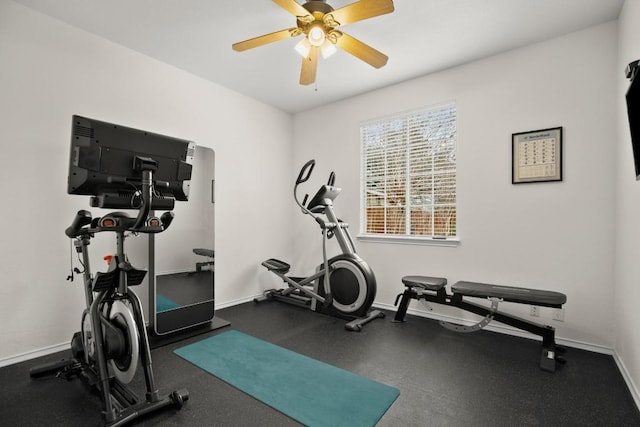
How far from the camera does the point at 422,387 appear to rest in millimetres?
2094

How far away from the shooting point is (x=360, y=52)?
249 centimetres

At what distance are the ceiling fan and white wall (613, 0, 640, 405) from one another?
69.7 inches

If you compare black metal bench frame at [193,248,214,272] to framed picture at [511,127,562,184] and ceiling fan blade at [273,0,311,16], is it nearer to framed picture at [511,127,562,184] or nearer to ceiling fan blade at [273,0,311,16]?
ceiling fan blade at [273,0,311,16]

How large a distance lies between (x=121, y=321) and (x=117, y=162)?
942 millimetres

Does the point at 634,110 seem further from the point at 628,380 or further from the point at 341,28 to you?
the point at 341,28

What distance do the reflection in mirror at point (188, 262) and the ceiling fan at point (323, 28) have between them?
1717 mm

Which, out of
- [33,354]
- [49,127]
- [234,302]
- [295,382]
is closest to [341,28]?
[49,127]

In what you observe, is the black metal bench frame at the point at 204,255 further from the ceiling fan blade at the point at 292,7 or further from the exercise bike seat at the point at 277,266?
the ceiling fan blade at the point at 292,7

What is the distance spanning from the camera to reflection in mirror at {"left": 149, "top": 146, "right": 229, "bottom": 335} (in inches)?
118

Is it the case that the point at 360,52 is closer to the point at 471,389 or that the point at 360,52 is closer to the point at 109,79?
the point at 109,79

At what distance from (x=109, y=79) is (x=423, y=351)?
390 cm

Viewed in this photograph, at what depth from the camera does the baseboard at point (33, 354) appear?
237cm

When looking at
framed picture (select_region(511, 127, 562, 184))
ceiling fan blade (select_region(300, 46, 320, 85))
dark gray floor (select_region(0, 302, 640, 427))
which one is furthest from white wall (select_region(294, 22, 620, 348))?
ceiling fan blade (select_region(300, 46, 320, 85))

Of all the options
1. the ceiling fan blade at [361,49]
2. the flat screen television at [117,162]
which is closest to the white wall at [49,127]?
the flat screen television at [117,162]
